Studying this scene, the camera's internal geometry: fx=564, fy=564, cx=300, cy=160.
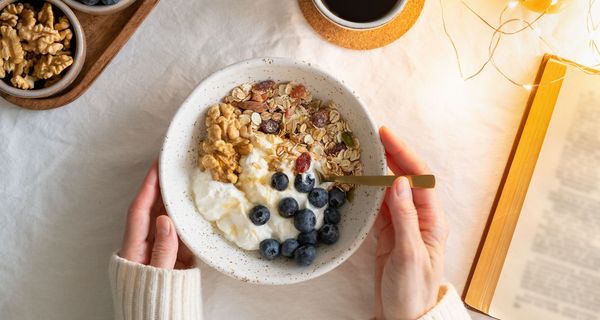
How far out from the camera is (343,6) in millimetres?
941

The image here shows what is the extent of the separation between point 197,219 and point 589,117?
0.73 metres

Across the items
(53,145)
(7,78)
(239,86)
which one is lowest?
(53,145)

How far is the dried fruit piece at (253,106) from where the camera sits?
0.92 metres

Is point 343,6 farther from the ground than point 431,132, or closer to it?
farther from the ground

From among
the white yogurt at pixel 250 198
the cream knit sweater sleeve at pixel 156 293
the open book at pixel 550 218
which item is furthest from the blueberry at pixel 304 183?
the open book at pixel 550 218

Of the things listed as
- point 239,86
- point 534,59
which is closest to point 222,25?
point 239,86

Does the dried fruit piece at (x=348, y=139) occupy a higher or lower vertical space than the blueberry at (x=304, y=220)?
higher

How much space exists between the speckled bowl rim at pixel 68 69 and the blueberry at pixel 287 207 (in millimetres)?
415

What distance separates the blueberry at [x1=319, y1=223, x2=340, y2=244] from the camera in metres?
0.90

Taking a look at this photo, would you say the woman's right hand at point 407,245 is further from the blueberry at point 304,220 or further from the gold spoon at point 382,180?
the blueberry at point 304,220

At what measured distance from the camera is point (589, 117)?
1040 mm

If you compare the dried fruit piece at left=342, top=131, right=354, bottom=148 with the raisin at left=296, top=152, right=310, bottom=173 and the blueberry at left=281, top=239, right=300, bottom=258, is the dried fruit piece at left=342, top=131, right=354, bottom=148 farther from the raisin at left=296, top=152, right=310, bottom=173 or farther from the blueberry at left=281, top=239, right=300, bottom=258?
the blueberry at left=281, top=239, right=300, bottom=258

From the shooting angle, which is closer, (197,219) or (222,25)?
(197,219)

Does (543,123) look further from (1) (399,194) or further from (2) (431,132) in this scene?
Result: (1) (399,194)
